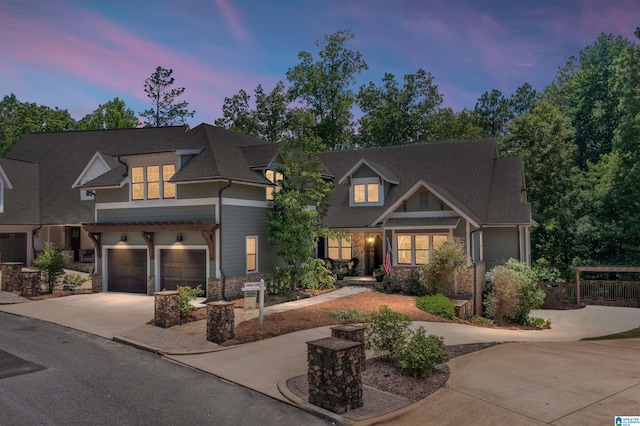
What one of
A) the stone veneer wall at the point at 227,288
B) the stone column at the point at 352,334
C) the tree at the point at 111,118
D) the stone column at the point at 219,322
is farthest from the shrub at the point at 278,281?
the tree at the point at 111,118

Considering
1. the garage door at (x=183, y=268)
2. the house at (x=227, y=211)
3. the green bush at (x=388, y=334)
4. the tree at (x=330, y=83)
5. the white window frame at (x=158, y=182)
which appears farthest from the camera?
the tree at (x=330, y=83)

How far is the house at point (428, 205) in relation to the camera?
22703 mm

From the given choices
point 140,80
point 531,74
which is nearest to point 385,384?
point 140,80

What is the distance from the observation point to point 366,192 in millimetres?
28016

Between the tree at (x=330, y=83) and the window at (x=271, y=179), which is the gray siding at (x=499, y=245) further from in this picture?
the tree at (x=330, y=83)

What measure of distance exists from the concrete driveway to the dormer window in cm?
1379

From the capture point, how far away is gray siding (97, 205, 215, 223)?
2020 centimetres

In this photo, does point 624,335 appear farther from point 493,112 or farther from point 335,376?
point 493,112

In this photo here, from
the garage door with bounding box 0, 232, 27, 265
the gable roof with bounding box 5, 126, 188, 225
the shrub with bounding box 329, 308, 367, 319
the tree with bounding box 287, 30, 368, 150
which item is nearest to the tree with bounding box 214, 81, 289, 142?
the tree with bounding box 287, 30, 368, 150

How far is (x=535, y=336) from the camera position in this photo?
16.0 m

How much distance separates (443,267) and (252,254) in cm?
924

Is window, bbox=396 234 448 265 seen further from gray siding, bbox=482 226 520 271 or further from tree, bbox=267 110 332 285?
gray siding, bbox=482 226 520 271

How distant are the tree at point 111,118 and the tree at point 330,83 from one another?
20.3m

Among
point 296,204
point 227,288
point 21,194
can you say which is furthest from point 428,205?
point 21,194
